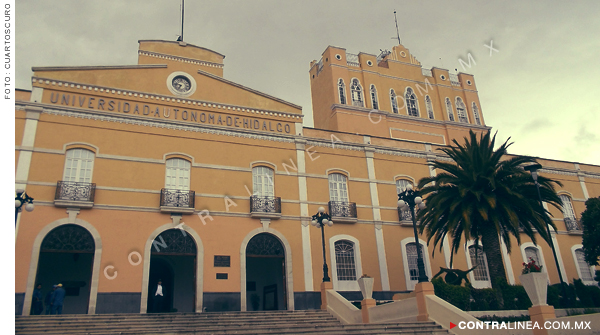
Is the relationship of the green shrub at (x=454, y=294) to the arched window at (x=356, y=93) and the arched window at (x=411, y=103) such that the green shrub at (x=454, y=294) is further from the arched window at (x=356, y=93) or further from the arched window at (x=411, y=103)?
the arched window at (x=411, y=103)

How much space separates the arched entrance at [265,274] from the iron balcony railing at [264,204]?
1.11 m

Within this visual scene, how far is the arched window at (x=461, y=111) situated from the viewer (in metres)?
31.1

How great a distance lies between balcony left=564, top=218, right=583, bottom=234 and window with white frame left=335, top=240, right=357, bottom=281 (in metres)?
15.2

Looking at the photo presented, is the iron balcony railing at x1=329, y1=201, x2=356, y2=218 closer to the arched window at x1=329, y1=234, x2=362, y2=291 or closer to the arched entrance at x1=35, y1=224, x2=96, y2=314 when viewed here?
the arched window at x1=329, y1=234, x2=362, y2=291

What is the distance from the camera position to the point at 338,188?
22719mm

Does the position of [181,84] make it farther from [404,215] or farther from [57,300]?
[404,215]

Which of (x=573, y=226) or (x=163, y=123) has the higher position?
(x=163, y=123)

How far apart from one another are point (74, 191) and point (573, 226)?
91.5 ft

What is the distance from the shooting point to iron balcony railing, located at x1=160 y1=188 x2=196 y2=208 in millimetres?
18812

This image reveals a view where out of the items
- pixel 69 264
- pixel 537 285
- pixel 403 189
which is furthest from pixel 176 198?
pixel 537 285

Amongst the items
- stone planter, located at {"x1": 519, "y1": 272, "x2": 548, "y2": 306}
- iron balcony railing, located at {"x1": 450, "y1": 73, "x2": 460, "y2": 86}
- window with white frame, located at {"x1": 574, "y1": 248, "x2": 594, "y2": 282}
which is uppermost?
iron balcony railing, located at {"x1": 450, "y1": 73, "x2": 460, "y2": 86}

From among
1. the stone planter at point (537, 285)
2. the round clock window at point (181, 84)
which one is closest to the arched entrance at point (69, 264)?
the round clock window at point (181, 84)

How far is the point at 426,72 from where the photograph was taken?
31.9 m

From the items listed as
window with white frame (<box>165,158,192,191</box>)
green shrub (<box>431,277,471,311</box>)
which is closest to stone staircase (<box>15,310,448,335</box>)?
green shrub (<box>431,277,471,311</box>)
